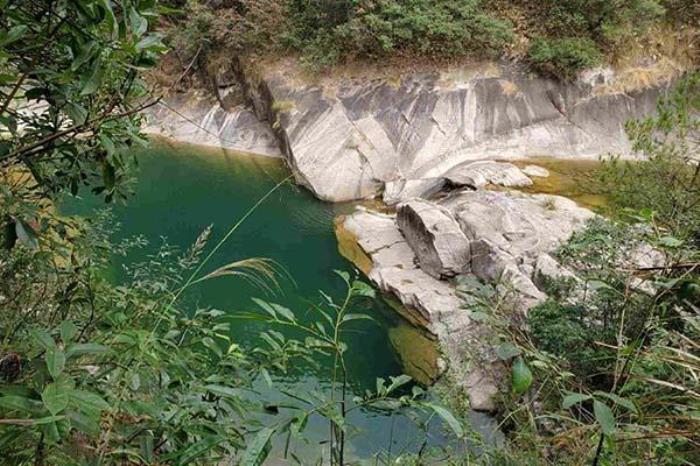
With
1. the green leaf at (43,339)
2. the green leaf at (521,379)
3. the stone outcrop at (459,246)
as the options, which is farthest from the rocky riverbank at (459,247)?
the green leaf at (43,339)

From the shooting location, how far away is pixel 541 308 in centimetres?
462

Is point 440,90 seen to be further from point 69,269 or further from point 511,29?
point 69,269

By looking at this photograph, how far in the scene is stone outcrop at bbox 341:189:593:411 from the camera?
21.2 feet

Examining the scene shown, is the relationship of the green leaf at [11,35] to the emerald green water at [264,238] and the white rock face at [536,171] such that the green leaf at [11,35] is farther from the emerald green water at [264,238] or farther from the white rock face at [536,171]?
the white rock face at [536,171]

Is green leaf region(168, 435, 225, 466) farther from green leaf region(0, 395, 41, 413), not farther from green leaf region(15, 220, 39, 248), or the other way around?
green leaf region(15, 220, 39, 248)

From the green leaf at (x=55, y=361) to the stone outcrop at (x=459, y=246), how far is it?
4.96 m

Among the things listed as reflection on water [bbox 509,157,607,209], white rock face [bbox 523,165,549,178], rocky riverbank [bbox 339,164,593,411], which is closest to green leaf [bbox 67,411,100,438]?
rocky riverbank [bbox 339,164,593,411]

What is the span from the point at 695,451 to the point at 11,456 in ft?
6.27

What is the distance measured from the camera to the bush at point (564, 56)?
1196 cm

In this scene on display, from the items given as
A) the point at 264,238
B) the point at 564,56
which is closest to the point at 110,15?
the point at 264,238

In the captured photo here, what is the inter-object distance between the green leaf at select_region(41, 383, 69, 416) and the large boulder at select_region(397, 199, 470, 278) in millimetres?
6907

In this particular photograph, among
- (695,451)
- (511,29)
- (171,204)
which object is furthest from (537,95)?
(695,451)

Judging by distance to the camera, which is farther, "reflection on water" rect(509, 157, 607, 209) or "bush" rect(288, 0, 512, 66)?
"bush" rect(288, 0, 512, 66)

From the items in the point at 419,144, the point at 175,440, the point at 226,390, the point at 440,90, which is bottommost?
the point at 419,144
